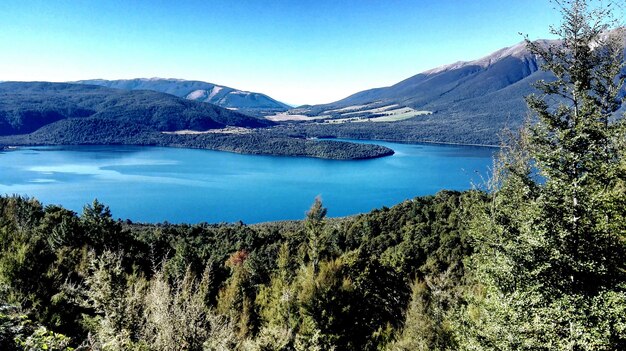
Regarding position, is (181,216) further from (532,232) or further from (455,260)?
(532,232)

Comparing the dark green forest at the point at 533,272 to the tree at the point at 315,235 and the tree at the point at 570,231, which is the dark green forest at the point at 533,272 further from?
the tree at the point at 315,235

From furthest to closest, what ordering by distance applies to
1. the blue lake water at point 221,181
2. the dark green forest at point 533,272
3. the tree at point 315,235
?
1. the blue lake water at point 221,181
2. the tree at point 315,235
3. the dark green forest at point 533,272

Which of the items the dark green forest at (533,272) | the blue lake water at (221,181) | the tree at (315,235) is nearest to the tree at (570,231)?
→ the dark green forest at (533,272)

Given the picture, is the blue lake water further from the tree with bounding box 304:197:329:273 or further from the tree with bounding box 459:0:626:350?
the tree with bounding box 459:0:626:350

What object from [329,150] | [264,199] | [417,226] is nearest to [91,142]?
[329,150]

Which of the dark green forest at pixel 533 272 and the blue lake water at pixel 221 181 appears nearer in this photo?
the dark green forest at pixel 533 272

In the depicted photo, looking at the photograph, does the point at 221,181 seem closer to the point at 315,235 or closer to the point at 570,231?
the point at 315,235
